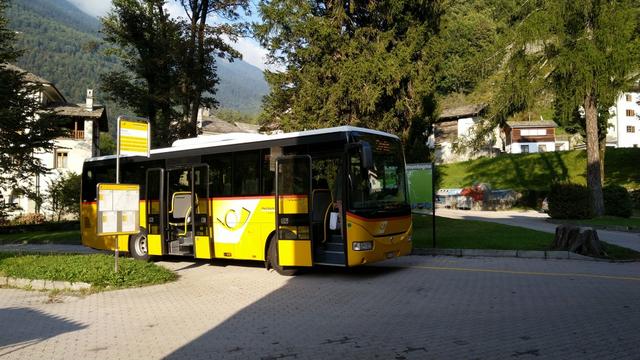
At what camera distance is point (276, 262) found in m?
11.7

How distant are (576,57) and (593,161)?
5168 mm

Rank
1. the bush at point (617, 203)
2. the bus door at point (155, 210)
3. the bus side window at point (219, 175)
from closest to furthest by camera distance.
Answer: the bus side window at point (219, 175)
the bus door at point (155, 210)
the bush at point (617, 203)

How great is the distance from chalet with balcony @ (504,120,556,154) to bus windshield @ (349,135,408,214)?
61.9m

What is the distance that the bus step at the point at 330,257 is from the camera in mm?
10578

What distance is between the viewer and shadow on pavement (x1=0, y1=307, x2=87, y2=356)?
6.44 m

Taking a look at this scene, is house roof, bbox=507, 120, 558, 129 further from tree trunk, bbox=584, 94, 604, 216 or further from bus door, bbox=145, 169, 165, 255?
bus door, bbox=145, 169, 165, 255

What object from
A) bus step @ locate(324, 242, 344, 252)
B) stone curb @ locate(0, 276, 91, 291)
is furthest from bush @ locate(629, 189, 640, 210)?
stone curb @ locate(0, 276, 91, 291)

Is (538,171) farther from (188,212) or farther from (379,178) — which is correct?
(188,212)

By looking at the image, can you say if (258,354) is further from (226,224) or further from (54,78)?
(54,78)

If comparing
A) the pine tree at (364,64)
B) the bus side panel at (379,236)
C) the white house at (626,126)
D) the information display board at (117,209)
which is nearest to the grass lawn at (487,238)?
the pine tree at (364,64)

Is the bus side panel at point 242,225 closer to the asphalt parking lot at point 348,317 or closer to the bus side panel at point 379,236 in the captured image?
the asphalt parking lot at point 348,317

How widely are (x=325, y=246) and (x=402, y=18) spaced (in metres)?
13.0

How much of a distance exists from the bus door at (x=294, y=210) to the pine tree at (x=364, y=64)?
8.51 meters

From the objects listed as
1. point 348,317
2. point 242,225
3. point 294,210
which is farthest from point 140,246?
point 348,317
